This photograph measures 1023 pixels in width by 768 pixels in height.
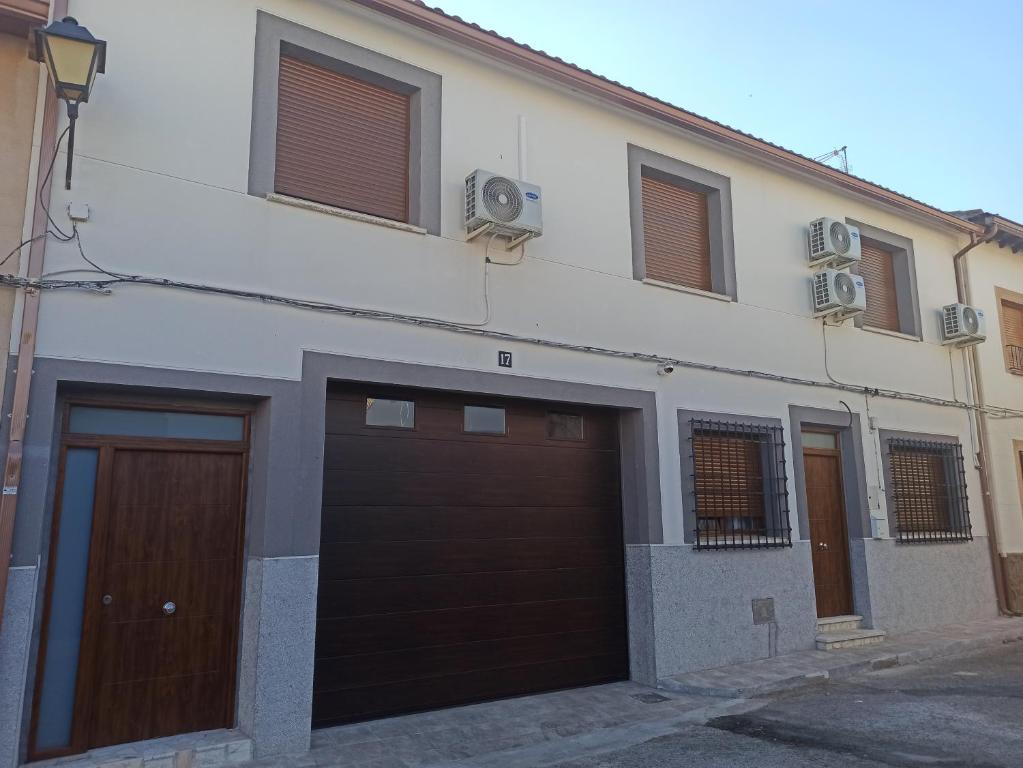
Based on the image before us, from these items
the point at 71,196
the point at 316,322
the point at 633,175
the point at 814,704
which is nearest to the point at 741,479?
the point at 814,704

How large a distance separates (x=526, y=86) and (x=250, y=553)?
4.89 meters

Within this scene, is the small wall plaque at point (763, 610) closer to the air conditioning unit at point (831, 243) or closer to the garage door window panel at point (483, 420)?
the garage door window panel at point (483, 420)

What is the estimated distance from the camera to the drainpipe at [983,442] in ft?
33.8

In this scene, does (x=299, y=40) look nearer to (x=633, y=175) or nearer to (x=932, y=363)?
(x=633, y=175)

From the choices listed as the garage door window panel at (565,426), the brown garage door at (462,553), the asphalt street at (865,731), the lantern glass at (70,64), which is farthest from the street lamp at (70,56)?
the asphalt street at (865,731)

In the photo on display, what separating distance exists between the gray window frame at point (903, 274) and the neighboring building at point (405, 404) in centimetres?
130

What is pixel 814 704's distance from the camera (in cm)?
629

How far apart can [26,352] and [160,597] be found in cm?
181

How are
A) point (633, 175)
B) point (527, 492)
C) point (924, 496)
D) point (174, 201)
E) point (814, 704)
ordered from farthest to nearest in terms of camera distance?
point (924, 496) < point (633, 175) < point (527, 492) < point (814, 704) < point (174, 201)

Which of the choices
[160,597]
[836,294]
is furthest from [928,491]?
[160,597]

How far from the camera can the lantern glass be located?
4.36m

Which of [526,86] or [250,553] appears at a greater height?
[526,86]

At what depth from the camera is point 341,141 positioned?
20.3 feet

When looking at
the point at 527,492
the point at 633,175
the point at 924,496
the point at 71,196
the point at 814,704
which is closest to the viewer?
the point at 71,196
